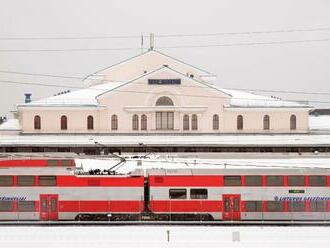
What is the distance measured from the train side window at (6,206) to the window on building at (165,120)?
25.8 metres

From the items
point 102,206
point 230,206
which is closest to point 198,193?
point 230,206

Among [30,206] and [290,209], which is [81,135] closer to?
[30,206]

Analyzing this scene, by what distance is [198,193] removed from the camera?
36.8 meters

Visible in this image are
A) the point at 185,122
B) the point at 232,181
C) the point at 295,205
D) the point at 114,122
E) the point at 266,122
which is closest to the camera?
the point at 232,181

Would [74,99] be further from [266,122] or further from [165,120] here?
[266,122]

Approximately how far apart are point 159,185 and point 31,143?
23.4m

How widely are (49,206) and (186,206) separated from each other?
25.3 ft

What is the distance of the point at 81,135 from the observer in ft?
198

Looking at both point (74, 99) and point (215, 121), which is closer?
point (215, 121)

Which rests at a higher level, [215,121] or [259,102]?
[259,102]

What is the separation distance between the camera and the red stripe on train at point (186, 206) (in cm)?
3675

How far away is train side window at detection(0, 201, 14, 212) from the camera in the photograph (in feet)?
121
